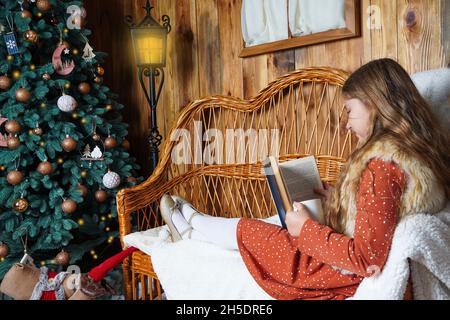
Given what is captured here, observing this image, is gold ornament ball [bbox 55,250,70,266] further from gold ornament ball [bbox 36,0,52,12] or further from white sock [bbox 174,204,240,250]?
gold ornament ball [bbox 36,0,52,12]

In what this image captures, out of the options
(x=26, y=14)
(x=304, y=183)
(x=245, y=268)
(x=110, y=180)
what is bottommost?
(x=245, y=268)

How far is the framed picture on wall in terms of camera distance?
1850mm

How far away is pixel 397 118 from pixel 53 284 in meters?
1.31

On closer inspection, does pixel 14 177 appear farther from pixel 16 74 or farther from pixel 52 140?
pixel 16 74

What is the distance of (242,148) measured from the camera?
2.29 m

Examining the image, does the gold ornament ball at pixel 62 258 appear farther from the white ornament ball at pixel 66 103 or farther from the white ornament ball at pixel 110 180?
the white ornament ball at pixel 66 103

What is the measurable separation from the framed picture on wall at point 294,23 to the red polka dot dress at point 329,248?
86 centimetres

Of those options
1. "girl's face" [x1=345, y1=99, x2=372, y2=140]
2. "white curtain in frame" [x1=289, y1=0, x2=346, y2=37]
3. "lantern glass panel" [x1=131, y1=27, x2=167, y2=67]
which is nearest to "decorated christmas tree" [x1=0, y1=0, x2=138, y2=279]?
"lantern glass panel" [x1=131, y1=27, x2=167, y2=67]

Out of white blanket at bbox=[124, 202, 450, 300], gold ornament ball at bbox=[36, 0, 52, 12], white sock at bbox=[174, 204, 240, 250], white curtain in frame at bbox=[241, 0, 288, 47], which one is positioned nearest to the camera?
white blanket at bbox=[124, 202, 450, 300]

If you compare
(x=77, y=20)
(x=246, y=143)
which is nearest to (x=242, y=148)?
(x=246, y=143)

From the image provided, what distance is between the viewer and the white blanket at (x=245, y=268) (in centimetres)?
108

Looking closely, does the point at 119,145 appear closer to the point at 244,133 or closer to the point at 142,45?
the point at 142,45

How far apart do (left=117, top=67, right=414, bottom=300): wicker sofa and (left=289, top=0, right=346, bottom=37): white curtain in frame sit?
18 centimetres

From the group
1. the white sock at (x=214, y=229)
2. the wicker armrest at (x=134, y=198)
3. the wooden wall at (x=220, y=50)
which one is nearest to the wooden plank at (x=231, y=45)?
the wooden wall at (x=220, y=50)
